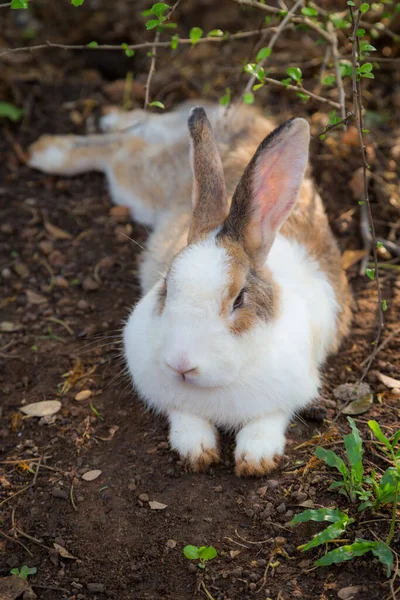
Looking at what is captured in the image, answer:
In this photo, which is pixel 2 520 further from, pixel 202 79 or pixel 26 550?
pixel 202 79

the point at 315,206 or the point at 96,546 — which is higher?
the point at 315,206

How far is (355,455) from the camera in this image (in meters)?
3.04

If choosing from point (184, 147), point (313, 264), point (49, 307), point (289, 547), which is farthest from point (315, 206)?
point (289, 547)

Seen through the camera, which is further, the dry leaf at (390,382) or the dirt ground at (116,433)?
the dry leaf at (390,382)

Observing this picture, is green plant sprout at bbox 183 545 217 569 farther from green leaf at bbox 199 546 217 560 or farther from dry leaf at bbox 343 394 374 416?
dry leaf at bbox 343 394 374 416

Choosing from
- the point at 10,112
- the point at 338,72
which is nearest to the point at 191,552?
the point at 338,72

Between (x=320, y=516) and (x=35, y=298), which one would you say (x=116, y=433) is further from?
(x=35, y=298)

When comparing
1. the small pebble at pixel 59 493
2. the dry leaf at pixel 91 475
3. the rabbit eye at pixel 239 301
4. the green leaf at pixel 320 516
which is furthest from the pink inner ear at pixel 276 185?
the small pebble at pixel 59 493

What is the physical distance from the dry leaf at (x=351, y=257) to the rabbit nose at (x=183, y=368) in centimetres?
219

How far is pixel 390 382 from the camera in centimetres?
390

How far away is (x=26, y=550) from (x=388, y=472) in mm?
1571

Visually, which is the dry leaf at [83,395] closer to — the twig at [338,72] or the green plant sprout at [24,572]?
the green plant sprout at [24,572]

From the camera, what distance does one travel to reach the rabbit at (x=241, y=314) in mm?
3064

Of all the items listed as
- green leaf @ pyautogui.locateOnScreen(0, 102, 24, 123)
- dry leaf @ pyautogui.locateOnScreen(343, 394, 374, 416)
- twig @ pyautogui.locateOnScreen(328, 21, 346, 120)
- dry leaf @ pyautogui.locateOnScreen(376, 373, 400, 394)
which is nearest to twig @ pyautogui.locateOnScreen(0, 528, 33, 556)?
dry leaf @ pyautogui.locateOnScreen(343, 394, 374, 416)
